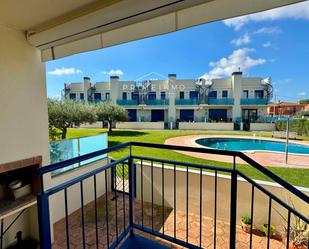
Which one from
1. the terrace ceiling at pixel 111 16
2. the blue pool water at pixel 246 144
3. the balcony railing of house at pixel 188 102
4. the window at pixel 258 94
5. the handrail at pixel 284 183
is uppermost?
the window at pixel 258 94

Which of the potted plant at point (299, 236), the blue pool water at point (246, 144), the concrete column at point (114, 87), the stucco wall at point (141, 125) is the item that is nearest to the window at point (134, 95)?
the concrete column at point (114, 87)

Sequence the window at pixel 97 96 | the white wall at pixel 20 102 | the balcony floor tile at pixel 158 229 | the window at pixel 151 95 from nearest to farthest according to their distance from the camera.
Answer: the white wall at pixel 20 102
the balcony floor tile at pixel 158 229
the window at pixel 151 95
the window at pixel 97 96

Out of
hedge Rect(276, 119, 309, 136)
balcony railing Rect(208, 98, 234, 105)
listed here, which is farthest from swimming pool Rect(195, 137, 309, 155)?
balcony railing Rect(208, 98, 234, 105)

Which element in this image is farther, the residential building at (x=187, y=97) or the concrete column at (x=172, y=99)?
the concrete column at (x=172, y=99)

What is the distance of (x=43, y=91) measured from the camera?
2.61 metres

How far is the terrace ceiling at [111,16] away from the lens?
1.46 metres

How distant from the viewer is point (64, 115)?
8.55 m

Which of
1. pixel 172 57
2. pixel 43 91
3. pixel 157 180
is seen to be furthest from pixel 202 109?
pixel 43 91

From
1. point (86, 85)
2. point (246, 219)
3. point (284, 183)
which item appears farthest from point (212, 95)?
point (284, 183)

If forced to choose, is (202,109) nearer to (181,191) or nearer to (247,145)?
(247,145)

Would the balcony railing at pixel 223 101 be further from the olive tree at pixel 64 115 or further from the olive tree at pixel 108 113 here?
the olive tree at pixel 64 115

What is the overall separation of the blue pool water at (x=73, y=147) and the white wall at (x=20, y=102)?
0.96m

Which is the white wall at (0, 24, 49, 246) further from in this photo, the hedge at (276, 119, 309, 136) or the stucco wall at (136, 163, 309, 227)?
the hedge at (276, 119, 309, 136)

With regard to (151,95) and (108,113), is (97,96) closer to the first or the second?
(151,95)
